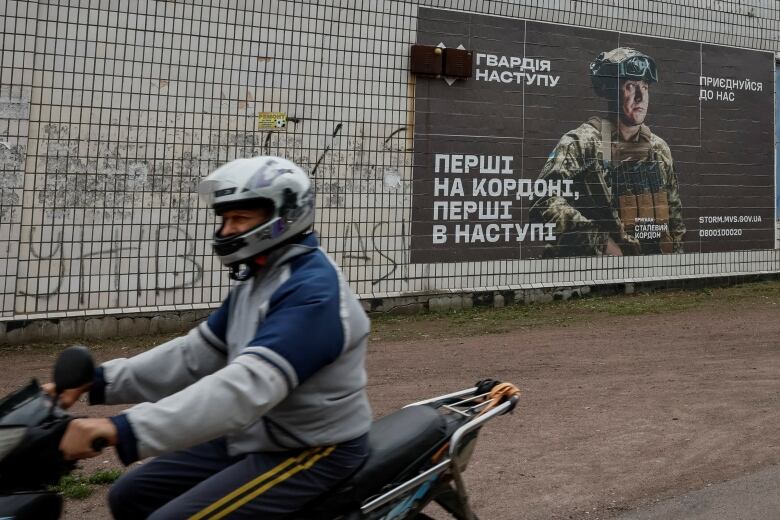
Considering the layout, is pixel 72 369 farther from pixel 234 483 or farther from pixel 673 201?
pixel 673 201

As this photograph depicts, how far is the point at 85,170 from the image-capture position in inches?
354

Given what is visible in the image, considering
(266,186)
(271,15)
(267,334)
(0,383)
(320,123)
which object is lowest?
(0,383)

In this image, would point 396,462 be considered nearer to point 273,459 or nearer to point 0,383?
point 273,459

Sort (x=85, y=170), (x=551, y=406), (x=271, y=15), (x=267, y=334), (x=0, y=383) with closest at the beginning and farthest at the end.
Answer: (x=267, y=334) < (x=551, y=406) < (x=0, y=383) < (x=85, y=170) < (x=271, y=15)

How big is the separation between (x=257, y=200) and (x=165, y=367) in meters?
0.75

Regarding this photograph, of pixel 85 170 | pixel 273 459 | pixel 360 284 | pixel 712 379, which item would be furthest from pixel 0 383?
pixel 712 379

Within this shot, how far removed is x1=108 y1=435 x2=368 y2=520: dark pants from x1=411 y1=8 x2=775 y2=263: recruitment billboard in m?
7.94

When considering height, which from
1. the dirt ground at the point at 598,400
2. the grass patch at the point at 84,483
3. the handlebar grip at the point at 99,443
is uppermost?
the handlebar grip at the point at 99,443

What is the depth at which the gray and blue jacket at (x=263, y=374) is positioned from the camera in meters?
2.43

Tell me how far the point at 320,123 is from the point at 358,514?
7807 mm

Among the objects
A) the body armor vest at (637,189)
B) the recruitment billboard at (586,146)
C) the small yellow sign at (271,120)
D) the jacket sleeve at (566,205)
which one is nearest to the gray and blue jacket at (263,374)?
the small yellow sign at (271,120)

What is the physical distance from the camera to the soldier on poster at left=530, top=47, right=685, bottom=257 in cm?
1192

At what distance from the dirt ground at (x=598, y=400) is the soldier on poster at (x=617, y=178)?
1.71m

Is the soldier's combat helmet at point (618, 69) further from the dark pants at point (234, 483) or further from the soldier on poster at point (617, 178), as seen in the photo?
the dark pants at point (234, 483)
